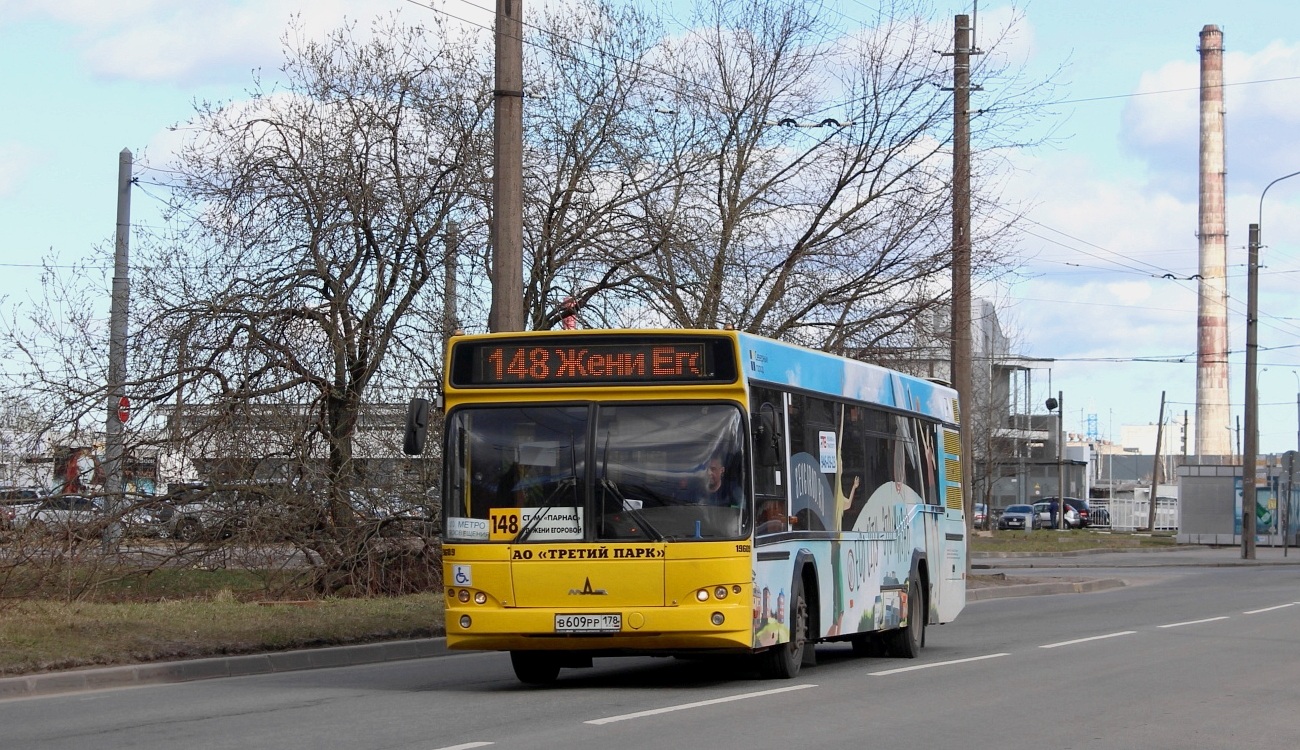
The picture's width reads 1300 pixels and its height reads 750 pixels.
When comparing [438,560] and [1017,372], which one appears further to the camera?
[1017,372]

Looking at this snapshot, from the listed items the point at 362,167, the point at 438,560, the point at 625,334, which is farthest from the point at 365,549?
the point at 625,334

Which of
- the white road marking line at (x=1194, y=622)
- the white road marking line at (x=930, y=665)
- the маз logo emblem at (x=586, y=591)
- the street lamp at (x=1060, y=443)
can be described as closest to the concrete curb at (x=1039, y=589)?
the white road marking line at (x=1194, y=622)

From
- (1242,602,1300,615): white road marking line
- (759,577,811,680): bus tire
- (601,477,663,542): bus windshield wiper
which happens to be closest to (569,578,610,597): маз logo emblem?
(601,477,663,542): bus windshield wiper

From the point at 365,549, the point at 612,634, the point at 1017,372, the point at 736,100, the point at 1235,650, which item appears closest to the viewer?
the point at 612,634

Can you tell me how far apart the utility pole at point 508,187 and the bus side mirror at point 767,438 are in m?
5.34

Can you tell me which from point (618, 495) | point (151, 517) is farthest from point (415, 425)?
point (151, 517)

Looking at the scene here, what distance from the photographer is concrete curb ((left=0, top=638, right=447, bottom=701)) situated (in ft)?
42.2

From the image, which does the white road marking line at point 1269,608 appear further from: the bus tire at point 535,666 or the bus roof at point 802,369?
the bus tire at point 535,666

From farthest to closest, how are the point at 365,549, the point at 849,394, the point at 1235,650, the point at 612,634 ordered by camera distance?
the point at 365,549
the point at 1235,650
the point at 849,394
the point at 612,634

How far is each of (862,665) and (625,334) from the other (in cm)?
484

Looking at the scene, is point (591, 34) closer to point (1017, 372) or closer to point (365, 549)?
point (365, 549)

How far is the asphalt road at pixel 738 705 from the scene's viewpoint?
9820 mm

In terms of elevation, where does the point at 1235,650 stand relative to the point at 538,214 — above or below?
below

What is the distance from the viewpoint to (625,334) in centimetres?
1264
